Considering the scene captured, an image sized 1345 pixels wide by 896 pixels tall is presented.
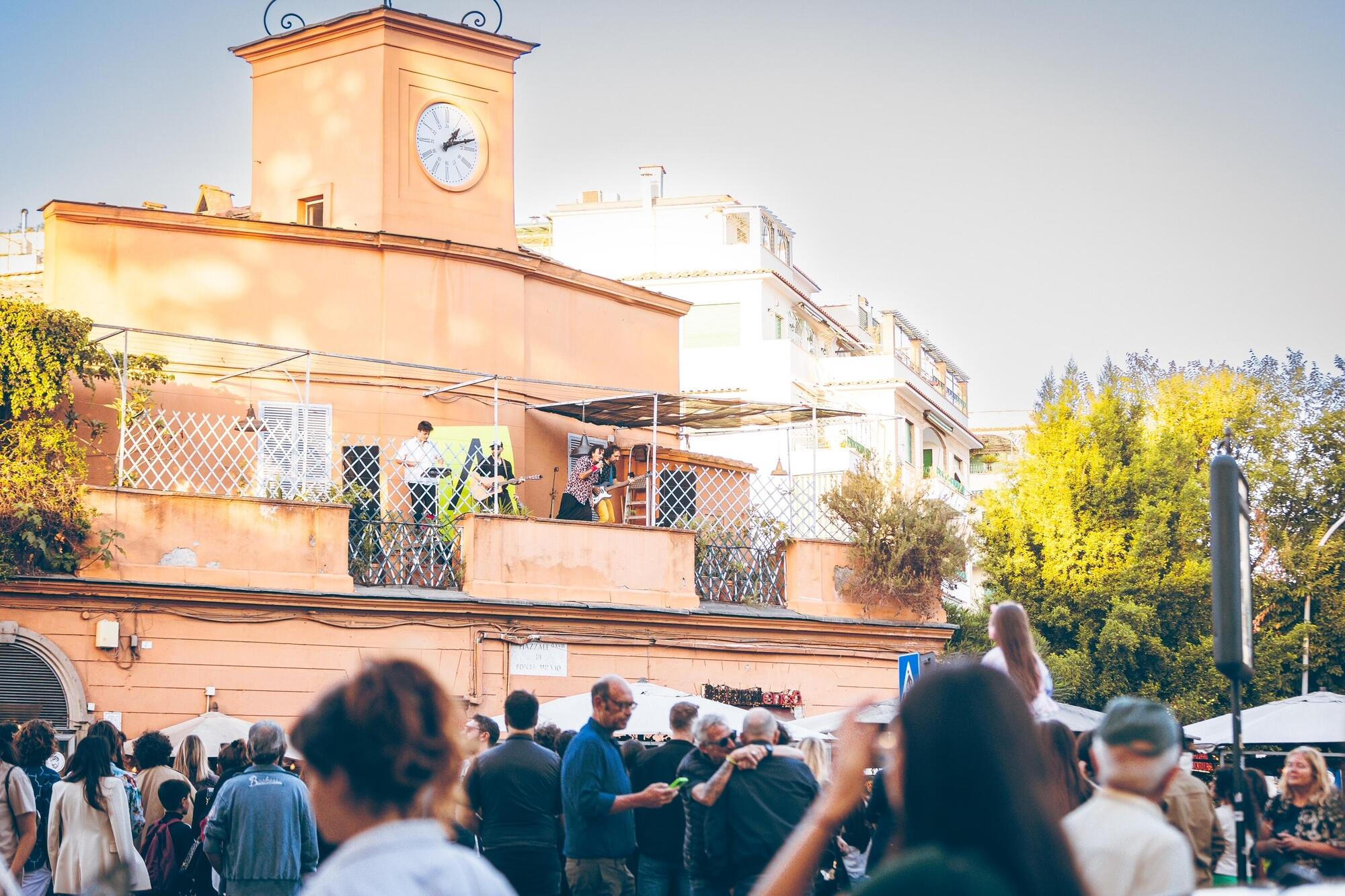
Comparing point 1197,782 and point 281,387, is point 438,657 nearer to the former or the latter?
point 281,387

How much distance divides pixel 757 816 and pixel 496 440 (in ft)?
→ 43.0

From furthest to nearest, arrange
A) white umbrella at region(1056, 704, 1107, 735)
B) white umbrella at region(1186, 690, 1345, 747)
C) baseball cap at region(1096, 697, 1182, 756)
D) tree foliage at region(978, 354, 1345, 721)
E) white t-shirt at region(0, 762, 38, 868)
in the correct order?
1. tree foliage at region(978, 354, 1345, 721)
2. white umbrella at region(1186, 690, 1345, 747)
3. white umbrella at region(1056, 704, 1107, 735)
4. white t-shirt at region(0, 762, 38, 868)
5. baseball cap at region(1096, 697, 1182, 756)

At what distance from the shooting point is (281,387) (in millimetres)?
22750

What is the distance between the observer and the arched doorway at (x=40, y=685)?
17.5 meters

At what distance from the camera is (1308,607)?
35688 millimetres

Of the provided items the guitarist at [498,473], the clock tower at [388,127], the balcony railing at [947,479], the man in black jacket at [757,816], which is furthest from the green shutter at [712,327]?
the man in black jacket at [757,816]

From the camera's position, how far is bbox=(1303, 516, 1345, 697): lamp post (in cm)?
3428

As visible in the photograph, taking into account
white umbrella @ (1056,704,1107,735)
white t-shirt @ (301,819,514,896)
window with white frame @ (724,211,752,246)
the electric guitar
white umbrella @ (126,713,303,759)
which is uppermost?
window with white frame @ (724,211,752,246)

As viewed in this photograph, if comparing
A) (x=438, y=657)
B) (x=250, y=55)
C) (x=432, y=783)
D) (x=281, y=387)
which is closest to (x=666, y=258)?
(x=250, y=55)

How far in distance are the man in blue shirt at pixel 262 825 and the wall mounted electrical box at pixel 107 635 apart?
9.15 metres

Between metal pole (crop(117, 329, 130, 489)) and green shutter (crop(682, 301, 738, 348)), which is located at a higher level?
green shutter (crop(682, 301, 738, 348))

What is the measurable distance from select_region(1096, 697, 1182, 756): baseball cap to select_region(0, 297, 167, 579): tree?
15.1 m

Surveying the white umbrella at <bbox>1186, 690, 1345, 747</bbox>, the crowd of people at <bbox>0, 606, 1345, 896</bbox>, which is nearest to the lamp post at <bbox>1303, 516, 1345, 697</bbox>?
the white umbrella at <bbox>1186, 690, 1345, 747</bbox>

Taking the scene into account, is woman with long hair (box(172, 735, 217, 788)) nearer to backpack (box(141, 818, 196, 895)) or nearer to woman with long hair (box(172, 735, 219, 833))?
woman with long hair (box(172, 735, 219, 833))
